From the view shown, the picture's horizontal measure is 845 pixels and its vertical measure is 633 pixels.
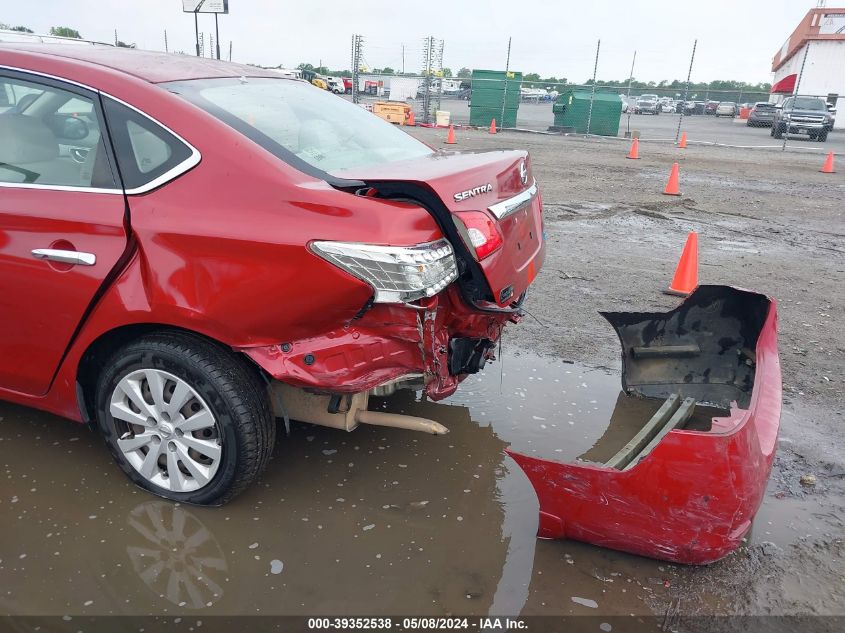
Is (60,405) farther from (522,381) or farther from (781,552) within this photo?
(781,552)

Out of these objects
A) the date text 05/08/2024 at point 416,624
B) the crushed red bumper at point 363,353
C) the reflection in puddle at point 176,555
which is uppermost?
the crushed red bumper at point 363,353

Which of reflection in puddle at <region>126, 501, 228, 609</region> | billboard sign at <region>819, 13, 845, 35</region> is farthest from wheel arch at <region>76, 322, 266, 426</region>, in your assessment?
billboard sign at <region>819, 13, 845, 35</region>

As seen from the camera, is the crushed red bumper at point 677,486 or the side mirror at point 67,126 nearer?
the crushed red bumper at point 677,486

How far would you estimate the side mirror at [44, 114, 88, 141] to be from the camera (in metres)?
2.80

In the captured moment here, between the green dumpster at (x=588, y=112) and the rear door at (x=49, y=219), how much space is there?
2467 cm

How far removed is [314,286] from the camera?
2420 millimetres

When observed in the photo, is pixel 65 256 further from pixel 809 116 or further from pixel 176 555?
pixel 809 116

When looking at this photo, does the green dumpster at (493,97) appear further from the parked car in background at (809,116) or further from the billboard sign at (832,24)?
the billboard sign at (832,24)

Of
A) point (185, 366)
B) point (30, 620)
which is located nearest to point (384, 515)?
point (185, 366)

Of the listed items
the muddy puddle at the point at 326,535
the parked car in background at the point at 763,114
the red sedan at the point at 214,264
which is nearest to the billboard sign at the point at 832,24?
the parked car in background at the point at 763,114

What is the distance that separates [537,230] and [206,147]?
5.29 feet

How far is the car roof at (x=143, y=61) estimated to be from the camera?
286 centimetres

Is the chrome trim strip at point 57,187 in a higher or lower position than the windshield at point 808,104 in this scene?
lower

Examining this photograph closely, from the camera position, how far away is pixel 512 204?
2.95 m
